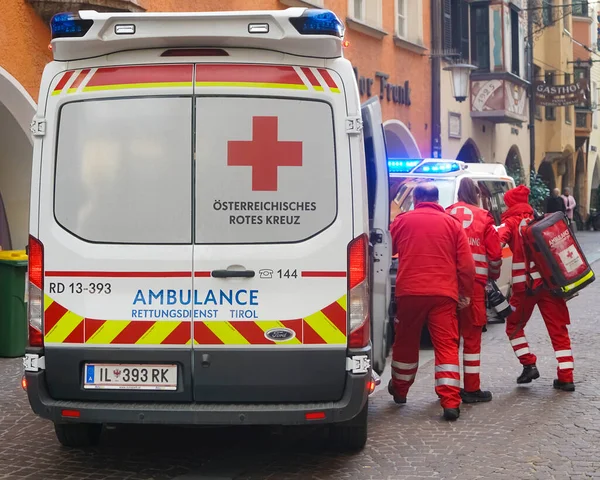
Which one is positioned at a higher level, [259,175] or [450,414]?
[259,175]

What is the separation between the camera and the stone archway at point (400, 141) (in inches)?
835

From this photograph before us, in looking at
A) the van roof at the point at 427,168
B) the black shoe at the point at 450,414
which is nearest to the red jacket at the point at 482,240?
the black shoe at the point at 450,414

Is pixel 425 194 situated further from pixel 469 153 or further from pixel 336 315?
pixel 469 153

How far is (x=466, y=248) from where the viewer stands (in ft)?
25.2

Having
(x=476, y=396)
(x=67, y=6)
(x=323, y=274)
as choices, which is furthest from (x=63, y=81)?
(x=67, y=6)

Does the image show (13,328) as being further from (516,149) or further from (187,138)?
(516,149)

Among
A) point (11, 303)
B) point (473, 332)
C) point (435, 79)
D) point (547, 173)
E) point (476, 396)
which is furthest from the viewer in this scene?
point (547, 173)

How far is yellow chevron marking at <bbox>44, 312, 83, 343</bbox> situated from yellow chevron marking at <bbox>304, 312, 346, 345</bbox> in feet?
4.00

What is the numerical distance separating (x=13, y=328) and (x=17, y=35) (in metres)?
3.12

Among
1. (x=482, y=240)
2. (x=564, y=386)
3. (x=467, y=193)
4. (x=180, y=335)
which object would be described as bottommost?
(x=564, y=386)

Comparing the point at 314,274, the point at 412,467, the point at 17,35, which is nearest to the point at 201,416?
the point at 314,274

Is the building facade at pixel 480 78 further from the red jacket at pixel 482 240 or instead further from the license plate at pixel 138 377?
the license plate at pixel 138 377

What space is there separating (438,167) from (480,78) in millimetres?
14120

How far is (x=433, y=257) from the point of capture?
25.0 feet
